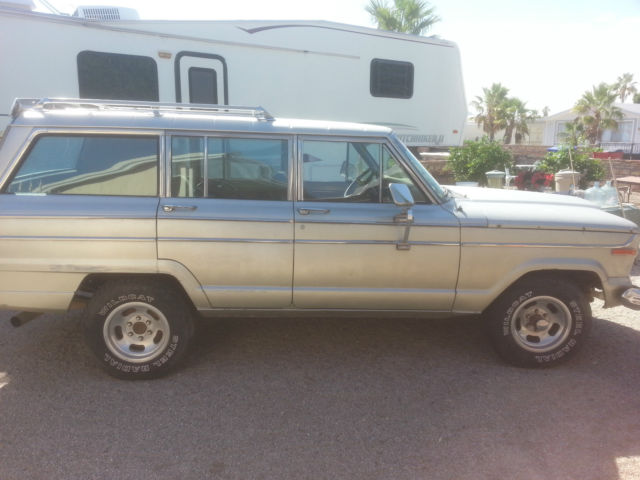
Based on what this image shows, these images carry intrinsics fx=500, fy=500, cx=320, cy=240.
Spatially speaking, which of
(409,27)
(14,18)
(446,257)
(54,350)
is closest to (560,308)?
(446,257)

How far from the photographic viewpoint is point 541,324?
3.86m

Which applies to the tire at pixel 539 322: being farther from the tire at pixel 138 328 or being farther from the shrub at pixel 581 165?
the shrub at pixel 581 165

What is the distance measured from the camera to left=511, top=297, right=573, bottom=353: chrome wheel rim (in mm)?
3799

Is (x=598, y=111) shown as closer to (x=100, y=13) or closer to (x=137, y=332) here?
(x=100, y=13)

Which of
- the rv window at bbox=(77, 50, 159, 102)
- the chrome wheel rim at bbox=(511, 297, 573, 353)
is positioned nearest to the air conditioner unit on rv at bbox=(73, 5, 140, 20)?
the rv window at bbox=(77, 50, 159, 102)

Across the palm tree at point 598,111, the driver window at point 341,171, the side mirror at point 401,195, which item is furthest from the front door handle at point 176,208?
the palm tree at point 598,111

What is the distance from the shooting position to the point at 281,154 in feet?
12.0

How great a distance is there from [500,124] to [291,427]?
4169 cm

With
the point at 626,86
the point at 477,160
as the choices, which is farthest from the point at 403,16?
the point at 626,86

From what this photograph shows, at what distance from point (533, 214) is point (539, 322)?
0.84m

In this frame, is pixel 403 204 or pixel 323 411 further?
pixel 403 204

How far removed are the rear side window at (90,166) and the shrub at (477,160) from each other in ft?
30.9

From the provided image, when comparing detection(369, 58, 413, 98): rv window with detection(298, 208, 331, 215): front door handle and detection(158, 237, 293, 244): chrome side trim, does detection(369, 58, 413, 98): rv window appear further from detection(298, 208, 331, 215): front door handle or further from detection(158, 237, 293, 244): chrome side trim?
detection(158, 237, 293, 244): chrome side trim

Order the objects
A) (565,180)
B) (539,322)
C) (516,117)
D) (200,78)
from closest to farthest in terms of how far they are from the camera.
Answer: (539,322) → (200,78) → (565,180) → (516,117)
